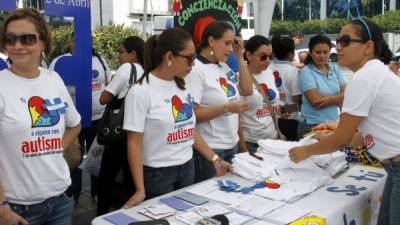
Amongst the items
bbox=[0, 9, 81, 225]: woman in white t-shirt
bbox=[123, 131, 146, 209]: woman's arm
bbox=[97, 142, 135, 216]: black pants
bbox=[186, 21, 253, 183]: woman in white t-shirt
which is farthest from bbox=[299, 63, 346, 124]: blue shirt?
bbox=[0, 9, 81, 225]: woman in white t-shirt

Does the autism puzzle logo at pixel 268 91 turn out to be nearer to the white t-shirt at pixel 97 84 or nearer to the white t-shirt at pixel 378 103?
the white t-shirt at pixel 378 103

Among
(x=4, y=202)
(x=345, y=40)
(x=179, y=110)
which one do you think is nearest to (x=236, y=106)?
(x=179, y=110)

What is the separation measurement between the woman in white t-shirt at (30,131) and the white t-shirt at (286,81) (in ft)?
7.79

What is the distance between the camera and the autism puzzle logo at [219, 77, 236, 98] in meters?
2.72

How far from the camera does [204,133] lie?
8.79 feet

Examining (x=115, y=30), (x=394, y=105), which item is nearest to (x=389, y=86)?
(x=394, y=105)

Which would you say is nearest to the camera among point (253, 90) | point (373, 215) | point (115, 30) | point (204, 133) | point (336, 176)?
point (373, 215)

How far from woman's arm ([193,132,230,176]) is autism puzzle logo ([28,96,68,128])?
86 centimetres

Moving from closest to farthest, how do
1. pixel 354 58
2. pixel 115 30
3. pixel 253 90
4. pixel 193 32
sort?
pixel 354 58 → pixel 253 90 → pixel 193 32 → pixel 115 30

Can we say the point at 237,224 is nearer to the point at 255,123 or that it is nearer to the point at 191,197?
the point at 191,197

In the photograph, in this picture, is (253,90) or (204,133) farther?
(253,90)

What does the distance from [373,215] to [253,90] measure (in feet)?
4.03

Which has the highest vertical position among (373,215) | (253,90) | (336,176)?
(253,90)

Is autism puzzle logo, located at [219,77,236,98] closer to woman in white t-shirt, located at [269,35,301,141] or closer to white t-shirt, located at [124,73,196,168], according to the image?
white t-shirt, located at [124,73,196,168]
